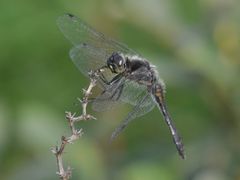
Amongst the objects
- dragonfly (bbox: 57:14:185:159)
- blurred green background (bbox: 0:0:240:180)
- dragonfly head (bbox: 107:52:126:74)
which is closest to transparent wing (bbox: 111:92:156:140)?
dragonfly (bbox: 57:14:185:159)

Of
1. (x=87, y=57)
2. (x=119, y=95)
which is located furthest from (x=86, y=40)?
(x=119, y=95)

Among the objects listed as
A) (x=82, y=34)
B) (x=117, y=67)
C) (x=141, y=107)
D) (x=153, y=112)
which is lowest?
(x=153, y=112)

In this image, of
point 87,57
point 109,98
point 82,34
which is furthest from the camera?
point 82,34

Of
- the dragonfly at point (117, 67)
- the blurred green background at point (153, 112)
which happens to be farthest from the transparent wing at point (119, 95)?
the blurred green background at point (153, 112)

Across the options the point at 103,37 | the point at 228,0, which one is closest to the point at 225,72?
the point at 228,0

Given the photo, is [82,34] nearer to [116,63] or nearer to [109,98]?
[116,63]
